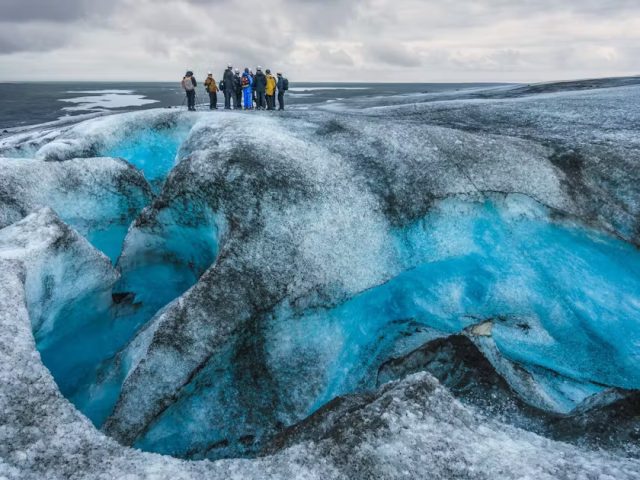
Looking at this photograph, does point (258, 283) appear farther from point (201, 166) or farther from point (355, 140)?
point (355, 140)

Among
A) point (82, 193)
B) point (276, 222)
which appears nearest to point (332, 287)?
point (276, 222)

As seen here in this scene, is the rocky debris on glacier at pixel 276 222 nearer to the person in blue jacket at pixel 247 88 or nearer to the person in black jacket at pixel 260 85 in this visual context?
the person in black jacket at pixel 260 85

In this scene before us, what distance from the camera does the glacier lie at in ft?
32.2

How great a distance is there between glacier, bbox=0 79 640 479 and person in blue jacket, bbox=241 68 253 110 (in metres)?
11.5

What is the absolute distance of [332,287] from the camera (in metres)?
13.1

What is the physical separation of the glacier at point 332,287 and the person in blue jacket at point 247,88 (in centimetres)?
1148

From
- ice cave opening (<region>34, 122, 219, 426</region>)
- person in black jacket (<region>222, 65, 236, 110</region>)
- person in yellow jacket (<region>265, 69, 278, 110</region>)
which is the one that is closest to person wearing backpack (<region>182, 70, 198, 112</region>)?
person in black jacket (<region>222, 65, 236, 110</region>)

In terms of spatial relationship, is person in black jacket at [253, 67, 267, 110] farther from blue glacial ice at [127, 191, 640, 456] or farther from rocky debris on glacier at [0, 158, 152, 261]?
blue glacial ice at [127, 191, 640, 456]

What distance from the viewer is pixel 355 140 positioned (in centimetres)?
1706

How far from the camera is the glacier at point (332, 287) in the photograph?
980 cm

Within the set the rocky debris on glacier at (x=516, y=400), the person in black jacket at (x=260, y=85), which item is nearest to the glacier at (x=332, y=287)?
the rocky debris on glacier at (x=516, y=400)

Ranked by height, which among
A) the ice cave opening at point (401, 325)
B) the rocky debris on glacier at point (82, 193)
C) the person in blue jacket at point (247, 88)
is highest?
the person in blue jacket at point (247, 88)

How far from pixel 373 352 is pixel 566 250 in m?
7.07

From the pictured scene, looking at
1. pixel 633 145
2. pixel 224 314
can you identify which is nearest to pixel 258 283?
pixel 224 314
